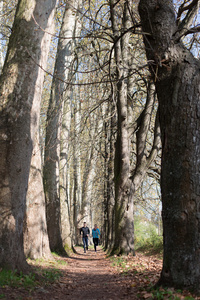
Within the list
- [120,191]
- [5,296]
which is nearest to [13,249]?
[5,296]

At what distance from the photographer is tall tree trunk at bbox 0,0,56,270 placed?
502 centimetres

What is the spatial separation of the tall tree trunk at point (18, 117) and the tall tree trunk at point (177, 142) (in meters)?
2.02

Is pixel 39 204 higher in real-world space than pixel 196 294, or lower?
higher

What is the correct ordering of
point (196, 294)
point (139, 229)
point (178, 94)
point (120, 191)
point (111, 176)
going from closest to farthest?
1. point (196, 294)
2. point (178, 94)
3. point (120, 191)
4. point (111, 176)
5. point (139, 229)

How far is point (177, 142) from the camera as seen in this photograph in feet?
13.4

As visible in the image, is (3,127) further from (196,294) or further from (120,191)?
(120,191)

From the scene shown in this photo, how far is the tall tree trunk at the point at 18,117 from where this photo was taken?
5.02 meters

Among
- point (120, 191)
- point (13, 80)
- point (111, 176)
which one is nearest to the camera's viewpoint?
point (13, 80)

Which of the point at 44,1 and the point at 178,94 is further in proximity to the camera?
the point at 44,1

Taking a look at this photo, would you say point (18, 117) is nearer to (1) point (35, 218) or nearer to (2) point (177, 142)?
(2) point (177, 142)

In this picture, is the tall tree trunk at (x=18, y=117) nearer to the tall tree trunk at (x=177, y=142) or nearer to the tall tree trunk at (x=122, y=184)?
the tall tree trunk at (x=177, y=142)

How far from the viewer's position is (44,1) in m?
6.15

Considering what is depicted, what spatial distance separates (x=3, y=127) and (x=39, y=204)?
3.47 metres

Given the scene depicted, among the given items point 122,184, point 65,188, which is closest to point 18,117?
point 122,184
